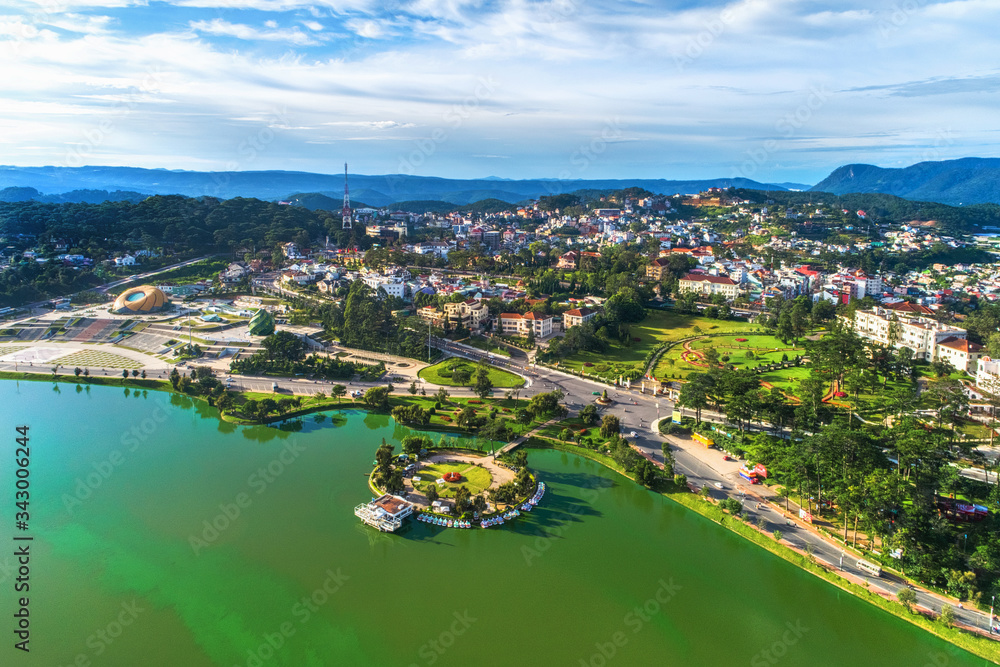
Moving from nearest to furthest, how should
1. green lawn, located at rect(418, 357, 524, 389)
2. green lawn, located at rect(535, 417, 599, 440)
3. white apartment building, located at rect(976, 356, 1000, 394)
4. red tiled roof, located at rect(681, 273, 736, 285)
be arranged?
green lawn, located at rect(535, 417, 599, 440) < white apartment building, located at rect(976, 356, 1000, 394) < green lawn, located at rect(418, 357, 524, 389) < red tiled roof, located at rect(681, 273, 736, 285)

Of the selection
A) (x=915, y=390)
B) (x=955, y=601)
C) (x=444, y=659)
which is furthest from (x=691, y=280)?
(x=444, y=659)

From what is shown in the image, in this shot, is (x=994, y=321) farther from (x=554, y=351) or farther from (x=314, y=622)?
(x=314, y=622)

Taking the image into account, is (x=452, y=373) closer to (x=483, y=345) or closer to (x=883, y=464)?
(x=483, y=345)

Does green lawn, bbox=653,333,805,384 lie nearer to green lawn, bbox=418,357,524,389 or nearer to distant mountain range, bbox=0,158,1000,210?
green lawn, bbox=418,357,524,389

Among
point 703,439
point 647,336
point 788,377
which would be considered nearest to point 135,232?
point 647,336

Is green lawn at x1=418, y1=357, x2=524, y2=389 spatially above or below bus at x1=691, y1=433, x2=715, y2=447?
above

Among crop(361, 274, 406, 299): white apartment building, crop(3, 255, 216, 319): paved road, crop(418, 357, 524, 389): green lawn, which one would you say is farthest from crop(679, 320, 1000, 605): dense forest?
crop(3, 255, 216, 319): paved road

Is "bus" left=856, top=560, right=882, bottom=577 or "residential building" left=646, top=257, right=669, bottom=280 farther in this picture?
"residential building" left=646, top=257, right=669, bottom=280

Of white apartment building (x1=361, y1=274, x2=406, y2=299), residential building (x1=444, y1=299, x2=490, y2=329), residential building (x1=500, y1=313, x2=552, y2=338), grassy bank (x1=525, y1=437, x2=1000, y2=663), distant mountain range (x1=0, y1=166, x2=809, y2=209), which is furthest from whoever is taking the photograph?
distant mountain range (x1=0, y1=166, x2=809, y2=209)
